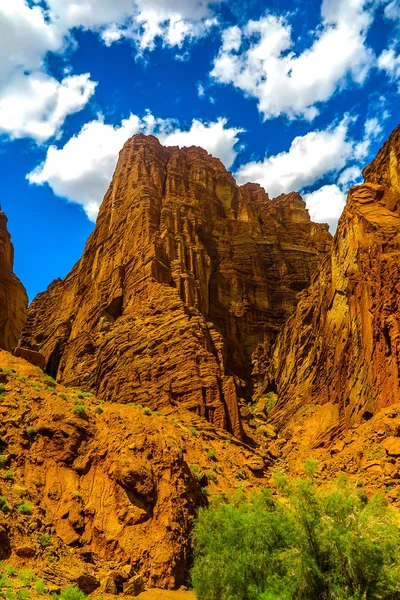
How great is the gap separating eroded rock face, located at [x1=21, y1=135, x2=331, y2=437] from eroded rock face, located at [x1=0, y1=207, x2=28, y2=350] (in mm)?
5910

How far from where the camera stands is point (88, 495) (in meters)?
23.0

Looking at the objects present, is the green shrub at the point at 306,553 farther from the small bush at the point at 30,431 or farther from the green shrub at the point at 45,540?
the small bush at the point at 30,431

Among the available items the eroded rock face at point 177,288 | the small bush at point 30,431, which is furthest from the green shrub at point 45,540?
the eroded rock face at point 177,288

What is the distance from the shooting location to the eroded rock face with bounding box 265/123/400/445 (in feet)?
132

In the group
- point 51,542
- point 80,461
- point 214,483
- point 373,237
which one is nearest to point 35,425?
point 80,461

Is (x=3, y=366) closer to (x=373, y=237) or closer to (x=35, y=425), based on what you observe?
(x=35, y=425)

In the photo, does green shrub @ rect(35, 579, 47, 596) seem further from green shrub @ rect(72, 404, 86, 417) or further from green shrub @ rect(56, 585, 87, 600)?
green shrub @ rect(72, 404, 86, 417)

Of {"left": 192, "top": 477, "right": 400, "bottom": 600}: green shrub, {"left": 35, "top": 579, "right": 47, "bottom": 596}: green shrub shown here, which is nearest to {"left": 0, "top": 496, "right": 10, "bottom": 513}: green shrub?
{"left": 35, "top": 579, "right": 47, "bottom": 596}: green shrub

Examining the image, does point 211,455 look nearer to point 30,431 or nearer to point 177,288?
point 30,431

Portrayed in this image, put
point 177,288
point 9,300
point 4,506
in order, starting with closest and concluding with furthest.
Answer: point 4,506 < point 177,288 < point 9,300

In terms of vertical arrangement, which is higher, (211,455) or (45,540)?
(211,455)

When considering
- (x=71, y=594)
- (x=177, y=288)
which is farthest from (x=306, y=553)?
(x=177, y=288)

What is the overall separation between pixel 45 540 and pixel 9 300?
50.9 m

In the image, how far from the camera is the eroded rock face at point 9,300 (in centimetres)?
6391
